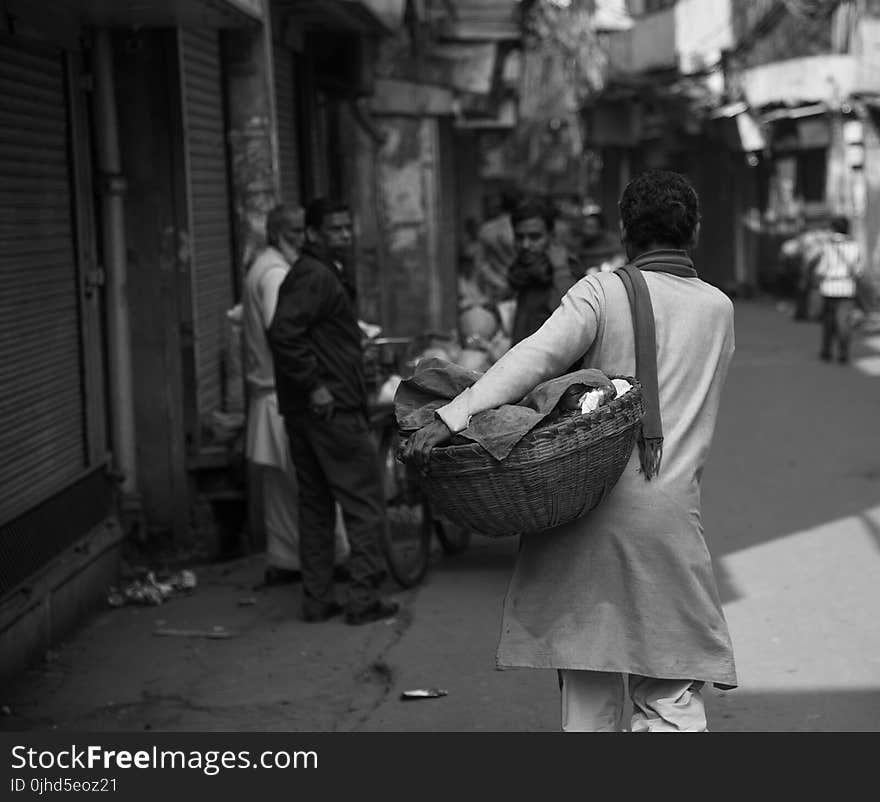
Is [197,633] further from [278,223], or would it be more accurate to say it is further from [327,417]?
[278,223]

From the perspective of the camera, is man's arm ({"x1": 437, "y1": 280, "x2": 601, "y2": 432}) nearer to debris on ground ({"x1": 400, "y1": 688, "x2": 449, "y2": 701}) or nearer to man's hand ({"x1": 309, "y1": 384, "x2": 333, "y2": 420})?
debris on ground ({"x1": 400, "y1": 688, "x2": 449, "y2": 701})

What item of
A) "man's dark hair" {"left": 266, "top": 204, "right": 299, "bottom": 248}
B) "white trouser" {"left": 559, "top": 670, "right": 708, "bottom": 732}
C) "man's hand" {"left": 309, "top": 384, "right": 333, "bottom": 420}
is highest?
"man's dark hair" {"left": 266, "top": 204, "right": 299, "bottom": 248}

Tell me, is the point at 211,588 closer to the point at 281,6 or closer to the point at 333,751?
the point at 333,751

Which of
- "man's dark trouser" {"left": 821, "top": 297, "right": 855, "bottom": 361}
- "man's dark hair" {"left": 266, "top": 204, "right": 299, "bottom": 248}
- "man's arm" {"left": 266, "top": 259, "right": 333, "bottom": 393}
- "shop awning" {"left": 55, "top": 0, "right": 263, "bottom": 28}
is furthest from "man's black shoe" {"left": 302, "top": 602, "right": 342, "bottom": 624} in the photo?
"man's dark trouser" {"left": 821, "top": 297, "right": 855, "bottom": 361}

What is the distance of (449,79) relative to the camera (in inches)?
705

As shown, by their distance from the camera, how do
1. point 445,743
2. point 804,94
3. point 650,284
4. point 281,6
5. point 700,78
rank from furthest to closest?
point 700,78, point 804,94, point 281,6, point 445,743, point 650,284

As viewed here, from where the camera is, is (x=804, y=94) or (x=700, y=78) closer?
(x=804, y=94)

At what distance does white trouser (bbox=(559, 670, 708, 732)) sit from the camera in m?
4.07

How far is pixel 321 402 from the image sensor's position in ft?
23.1

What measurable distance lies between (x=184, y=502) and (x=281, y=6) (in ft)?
13.7

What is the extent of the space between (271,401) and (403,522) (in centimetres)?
126

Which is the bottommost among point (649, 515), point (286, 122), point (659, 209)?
point (649, 515)

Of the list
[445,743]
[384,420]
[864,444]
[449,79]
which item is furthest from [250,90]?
[449,79]

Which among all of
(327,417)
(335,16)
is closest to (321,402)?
(327,417)
